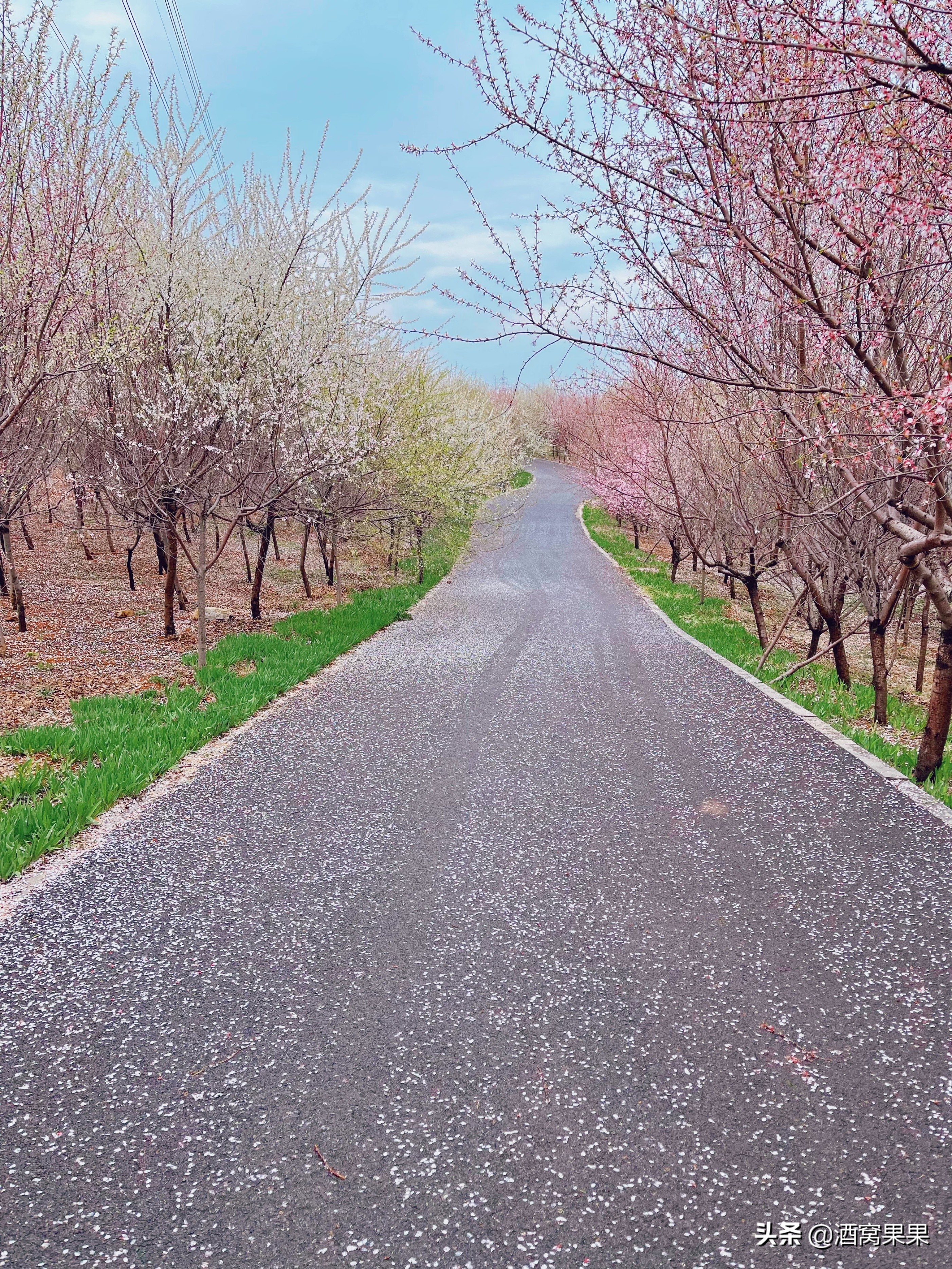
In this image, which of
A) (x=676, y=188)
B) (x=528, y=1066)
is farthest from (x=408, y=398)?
(x=528, y=1066)

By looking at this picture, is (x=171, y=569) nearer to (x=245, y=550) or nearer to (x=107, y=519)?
(x=245, y=550)

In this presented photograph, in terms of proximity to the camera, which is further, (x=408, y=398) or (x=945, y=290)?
(x=408, y=398)

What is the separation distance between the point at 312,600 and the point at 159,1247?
13897 mm

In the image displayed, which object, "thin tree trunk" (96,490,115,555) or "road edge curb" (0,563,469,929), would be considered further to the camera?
"thin tree trunk" (96,490,115,555)

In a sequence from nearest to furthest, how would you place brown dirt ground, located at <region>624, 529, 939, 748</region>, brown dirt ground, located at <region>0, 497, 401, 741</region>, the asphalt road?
the asphalt road
brown dirt ground, located at <region>0, 497, 401, 741</region>
brown dirt ground, located at <region>624, 529, 939, 748</region>

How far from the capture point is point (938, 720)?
5.79m

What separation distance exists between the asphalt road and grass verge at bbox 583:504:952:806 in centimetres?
75

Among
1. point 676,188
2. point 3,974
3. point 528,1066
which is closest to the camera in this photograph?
point 528,1066

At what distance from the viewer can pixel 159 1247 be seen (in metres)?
2.06

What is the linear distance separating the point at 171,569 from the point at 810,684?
8.51 metres

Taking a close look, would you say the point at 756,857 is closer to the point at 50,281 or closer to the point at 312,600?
the point at 50,281

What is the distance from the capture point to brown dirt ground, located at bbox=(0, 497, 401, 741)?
852cm

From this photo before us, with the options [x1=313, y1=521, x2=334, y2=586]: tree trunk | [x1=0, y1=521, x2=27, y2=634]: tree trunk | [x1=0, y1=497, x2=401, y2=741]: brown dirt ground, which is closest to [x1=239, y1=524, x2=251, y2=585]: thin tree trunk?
[x1=0, y1=497, x2=401, y2=741]: brown dirt ground

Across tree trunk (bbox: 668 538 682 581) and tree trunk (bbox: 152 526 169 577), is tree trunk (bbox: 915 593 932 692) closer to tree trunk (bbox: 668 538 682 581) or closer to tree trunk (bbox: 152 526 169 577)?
tree trunk (bbox: 668 538 682 581)
